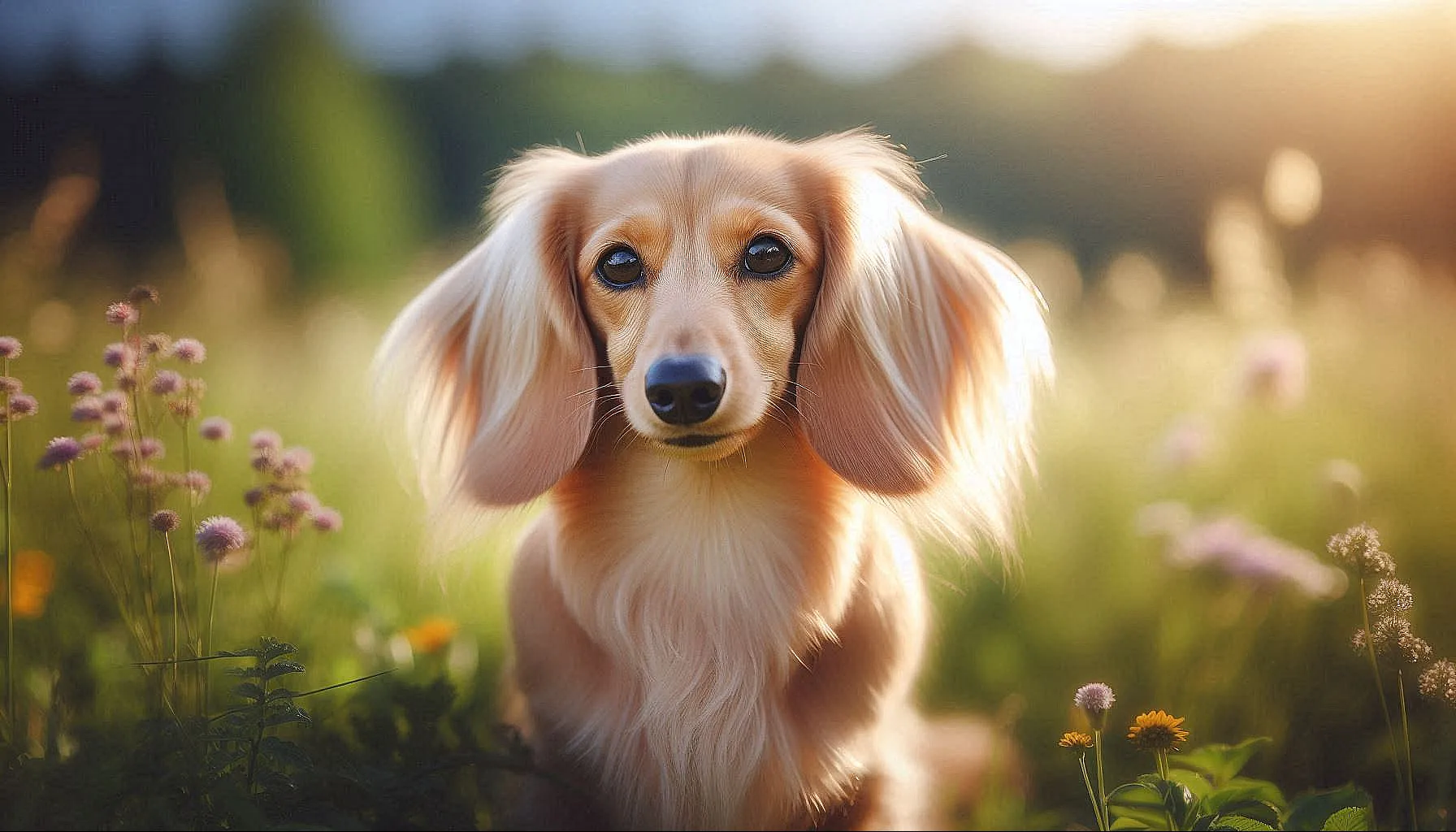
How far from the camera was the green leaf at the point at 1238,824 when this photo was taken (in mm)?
1494

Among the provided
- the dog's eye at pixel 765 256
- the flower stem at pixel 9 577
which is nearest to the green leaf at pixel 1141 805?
the dog's eye at pixel 765 256

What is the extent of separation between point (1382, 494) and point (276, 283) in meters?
2.97

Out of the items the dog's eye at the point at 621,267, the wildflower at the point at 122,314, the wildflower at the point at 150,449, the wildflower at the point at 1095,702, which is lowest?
the wildflower at the point at 1095,702

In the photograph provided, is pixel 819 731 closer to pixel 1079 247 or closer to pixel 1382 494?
pixel 1079 247

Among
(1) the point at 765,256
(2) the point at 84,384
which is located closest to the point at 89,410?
(2) the point at 84,384

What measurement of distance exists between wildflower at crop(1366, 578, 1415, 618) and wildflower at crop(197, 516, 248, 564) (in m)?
1.74

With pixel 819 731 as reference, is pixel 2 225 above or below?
above

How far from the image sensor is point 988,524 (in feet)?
6.58

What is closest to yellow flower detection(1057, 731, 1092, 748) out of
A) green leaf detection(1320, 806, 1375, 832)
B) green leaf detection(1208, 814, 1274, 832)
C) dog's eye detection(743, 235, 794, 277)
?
green leaf detection(1208, 814, 1274, 832)

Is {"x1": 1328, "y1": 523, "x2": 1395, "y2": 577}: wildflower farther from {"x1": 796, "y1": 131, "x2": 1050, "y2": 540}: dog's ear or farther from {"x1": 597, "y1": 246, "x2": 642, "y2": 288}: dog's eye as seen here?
{"x1": 597, "y1": 246, "x2": 642, "y2": 288}: dog's eye

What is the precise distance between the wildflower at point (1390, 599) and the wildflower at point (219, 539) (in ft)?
5.70

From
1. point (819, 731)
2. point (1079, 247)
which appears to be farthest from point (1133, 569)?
point (819, 731)

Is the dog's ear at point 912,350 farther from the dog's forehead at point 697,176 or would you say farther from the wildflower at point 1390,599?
the wildflower at point 1390,599

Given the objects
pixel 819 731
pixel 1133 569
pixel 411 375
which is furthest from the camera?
pixel 1133 569
